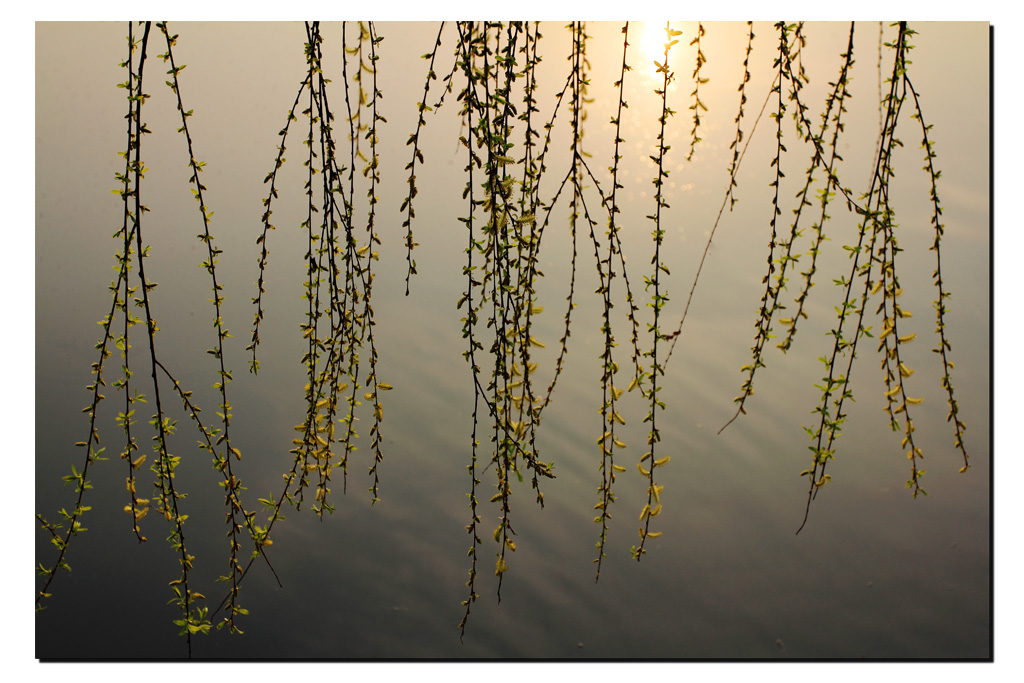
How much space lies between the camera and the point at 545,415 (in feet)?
5.93

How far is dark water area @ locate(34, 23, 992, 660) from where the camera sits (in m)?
1.61

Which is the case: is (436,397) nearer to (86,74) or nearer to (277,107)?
(277,107)

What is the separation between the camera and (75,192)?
160 centimetres

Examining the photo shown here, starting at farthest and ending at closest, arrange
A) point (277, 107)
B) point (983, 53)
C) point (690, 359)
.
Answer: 1. point (690, 359)
2. point (277, 107)
3. point (983, 53)

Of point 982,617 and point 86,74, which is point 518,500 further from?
point 86,74

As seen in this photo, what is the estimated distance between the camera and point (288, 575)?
1.85 m

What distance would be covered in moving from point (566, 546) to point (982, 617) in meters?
0.98

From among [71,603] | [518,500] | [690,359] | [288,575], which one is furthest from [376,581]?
[690,359]

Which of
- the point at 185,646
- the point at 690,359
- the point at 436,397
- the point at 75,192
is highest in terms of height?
the point at 75,192

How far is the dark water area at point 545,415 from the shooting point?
5.27ft
